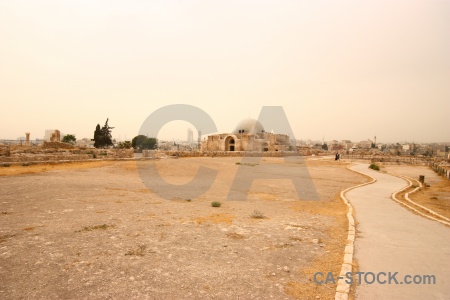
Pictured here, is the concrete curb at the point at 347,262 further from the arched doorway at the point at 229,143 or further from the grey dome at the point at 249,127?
the grey dome at the point at 249,127

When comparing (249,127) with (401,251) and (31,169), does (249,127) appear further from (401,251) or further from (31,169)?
(401,251)

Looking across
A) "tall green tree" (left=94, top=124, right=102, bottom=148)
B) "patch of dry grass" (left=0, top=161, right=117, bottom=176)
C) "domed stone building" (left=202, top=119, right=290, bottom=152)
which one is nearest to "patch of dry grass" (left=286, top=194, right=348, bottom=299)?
"patch of dry grass" (left=0, top=161, right=117, bottom=176)

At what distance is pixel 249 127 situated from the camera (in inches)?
2044

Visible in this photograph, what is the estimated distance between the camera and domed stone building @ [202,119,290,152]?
143 ft

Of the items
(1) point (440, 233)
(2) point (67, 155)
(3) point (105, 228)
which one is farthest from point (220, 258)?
(2) point (67, 155)

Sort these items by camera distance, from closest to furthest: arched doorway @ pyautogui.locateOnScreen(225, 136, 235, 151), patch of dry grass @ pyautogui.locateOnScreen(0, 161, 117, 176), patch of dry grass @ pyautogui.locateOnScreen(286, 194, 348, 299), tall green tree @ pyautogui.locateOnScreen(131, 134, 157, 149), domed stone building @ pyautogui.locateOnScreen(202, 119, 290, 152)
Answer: patch of dry grass @ pyautogui.locateOnScreen(286, 194, 348, 299) → patch of dry grass @ pyautogui.locateOnScreen(0, 161, 117, 176) → domed stone building @ pyautogui.locateOnScreen(202, 119, 290, 152) → arched doorway @ pyautogui.locateOnScreen(225, 136, 235, 151) → tall green tree @ pyautogui.locateOnScreen(131, 134, 157, 149)

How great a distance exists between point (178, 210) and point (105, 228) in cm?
240

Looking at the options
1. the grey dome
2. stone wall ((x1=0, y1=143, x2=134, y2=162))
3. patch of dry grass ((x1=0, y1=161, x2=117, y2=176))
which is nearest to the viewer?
patch of dry grass ((x1=0, y1=161, x2=117, y2=176))

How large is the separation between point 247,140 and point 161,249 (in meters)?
39.1

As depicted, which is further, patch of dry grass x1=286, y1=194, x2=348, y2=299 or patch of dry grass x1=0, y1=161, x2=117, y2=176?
patch of dry grass x1=0, y1=161, x2=117, y2=176

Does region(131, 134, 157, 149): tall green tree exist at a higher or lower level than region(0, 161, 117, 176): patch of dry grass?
higher

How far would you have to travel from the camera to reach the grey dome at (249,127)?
168 feet

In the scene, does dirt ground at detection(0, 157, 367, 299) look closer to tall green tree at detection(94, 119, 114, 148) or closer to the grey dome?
tall green tree at detection(94, 119, 114, 148)

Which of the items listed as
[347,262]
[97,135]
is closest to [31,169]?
[347,262]
